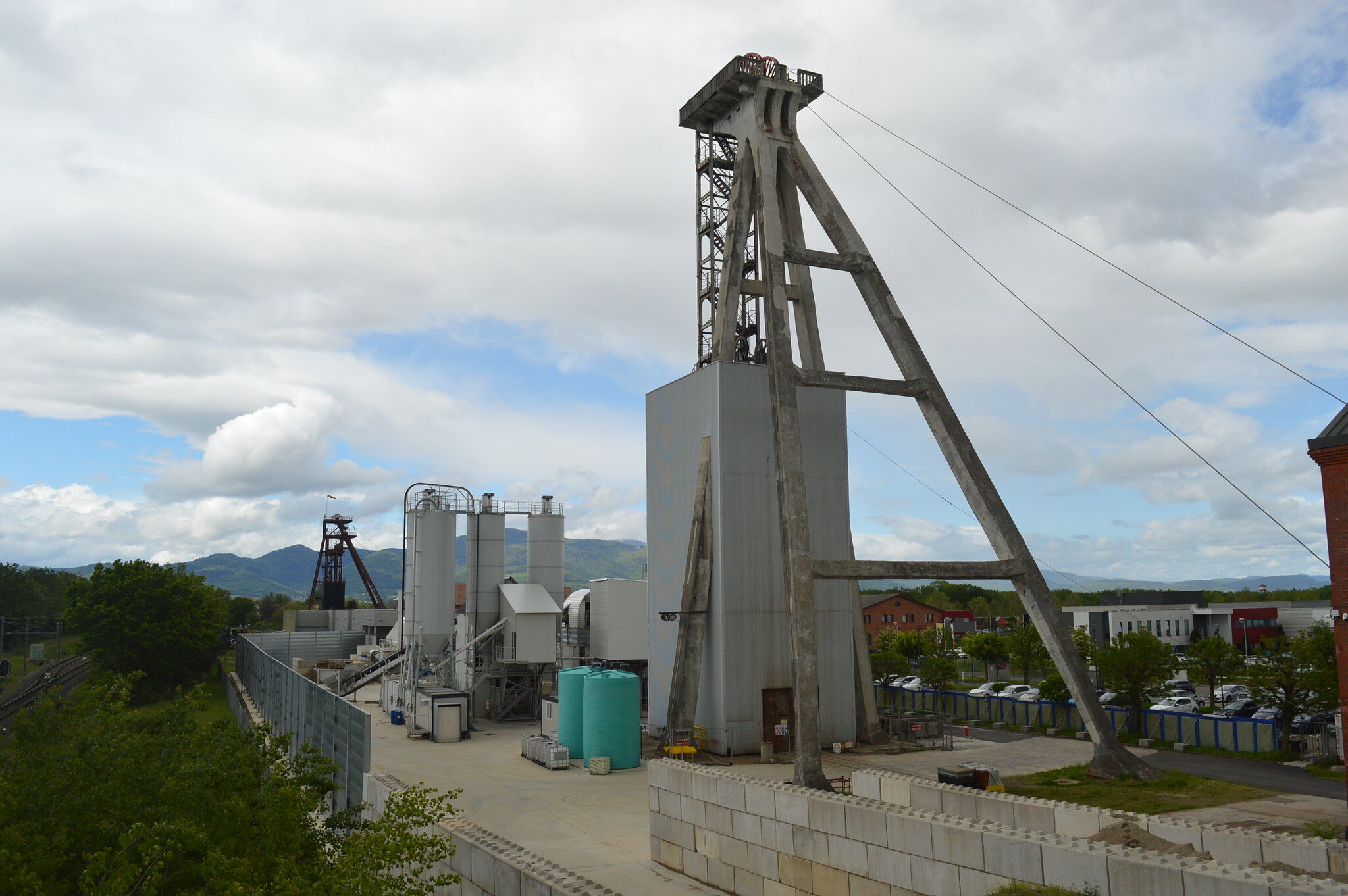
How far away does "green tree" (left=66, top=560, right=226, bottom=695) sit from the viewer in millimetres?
71000

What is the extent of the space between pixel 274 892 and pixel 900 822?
9.50 meters

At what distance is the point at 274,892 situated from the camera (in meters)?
11.9

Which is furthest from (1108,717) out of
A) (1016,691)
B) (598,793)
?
(1016,691)

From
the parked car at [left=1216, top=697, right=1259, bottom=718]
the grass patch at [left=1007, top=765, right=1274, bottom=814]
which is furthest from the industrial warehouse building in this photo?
the grass patch at [left=1007, top=765, right=1274, bottom=814]

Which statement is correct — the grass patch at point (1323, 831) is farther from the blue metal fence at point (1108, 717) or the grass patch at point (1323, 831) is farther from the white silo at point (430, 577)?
the white silo at point (430, 577)

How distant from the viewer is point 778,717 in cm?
3556

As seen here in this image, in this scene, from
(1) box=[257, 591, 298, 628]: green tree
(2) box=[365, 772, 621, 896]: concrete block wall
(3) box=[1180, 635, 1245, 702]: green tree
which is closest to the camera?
(2) box=[365, 772, 621, 896]: concrete block wall

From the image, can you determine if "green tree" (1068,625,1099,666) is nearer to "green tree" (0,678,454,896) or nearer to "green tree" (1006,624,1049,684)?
"green tree" (1006,624,1049,684)

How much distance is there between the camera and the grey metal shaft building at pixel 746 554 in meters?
35.2

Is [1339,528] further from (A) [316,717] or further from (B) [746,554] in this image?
(A) [316,717]

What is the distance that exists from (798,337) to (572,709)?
18.4m

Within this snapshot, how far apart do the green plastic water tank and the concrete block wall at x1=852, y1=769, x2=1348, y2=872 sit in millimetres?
16804

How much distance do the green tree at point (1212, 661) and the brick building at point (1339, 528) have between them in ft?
79.1

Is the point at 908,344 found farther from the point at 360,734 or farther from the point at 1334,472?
the point at 360,734
